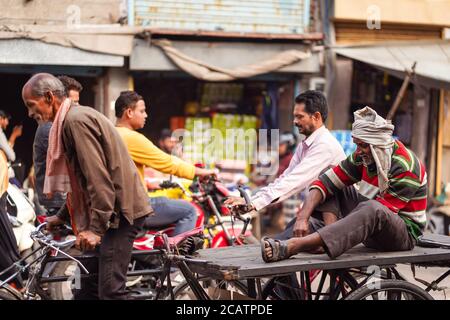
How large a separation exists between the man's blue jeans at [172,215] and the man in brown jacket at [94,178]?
6.14 ft

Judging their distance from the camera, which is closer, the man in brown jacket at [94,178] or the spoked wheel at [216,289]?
the man in brown jacket at [94,178]

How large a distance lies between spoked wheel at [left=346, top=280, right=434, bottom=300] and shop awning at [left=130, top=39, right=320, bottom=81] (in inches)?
250

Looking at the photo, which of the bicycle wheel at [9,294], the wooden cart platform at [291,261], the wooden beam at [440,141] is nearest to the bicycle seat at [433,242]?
the wooden cart platform at [291,261]

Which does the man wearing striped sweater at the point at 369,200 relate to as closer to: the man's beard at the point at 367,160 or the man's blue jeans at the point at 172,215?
the man's beard at the point at 367,160

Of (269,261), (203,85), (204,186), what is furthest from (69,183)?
(203,85)

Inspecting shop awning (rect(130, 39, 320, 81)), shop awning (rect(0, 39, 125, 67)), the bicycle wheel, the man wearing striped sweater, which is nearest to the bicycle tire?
the bicycle wheel

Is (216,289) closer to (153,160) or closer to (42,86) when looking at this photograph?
(153,160)

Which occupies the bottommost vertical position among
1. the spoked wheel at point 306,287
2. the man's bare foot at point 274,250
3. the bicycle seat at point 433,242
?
the spoked wheel at point 306,287

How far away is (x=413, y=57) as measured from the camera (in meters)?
11.0

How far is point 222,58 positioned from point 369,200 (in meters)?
6.43

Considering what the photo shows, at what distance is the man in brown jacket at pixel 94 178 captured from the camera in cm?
439

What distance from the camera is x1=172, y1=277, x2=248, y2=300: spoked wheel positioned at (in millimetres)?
4922

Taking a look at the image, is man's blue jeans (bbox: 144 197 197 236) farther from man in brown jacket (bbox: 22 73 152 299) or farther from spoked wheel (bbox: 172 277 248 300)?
man in brown jacket (bbox: 22 73 152 299)
